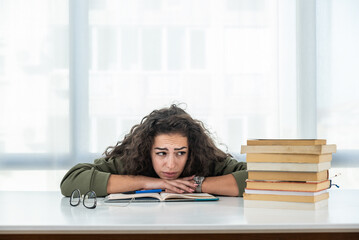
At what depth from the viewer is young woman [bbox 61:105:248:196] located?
197 centimetres

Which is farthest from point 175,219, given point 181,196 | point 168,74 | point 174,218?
point 168,74

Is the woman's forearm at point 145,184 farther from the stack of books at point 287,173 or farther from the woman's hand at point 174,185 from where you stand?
the stack of books at point 287,173

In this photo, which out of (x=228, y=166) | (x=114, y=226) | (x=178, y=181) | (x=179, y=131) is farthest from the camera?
(x=228, y=166)

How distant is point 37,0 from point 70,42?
37cm

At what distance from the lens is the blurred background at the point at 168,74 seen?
10.4 feet

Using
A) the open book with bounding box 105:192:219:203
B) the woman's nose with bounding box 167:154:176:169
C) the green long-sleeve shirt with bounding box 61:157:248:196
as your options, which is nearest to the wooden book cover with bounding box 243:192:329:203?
the open book with bounding box 105:192:219:203

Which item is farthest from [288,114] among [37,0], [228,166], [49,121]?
[37,0]

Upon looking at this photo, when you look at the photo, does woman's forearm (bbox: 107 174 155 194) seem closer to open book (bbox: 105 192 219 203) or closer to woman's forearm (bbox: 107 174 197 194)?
woman's forearm (bbox: 107 174 197 194)

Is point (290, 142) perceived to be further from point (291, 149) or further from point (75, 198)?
point (75, 198)

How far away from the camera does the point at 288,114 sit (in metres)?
3.23

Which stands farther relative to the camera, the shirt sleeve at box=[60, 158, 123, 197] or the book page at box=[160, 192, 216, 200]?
the shirt sleeve at box=[60, 158, 123, 197]

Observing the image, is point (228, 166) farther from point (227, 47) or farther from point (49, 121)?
point (49, 121)

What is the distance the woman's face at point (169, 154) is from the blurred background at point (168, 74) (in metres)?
1.12

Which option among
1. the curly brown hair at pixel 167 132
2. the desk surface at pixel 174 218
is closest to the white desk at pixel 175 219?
the desk surface at pixel 174 218
